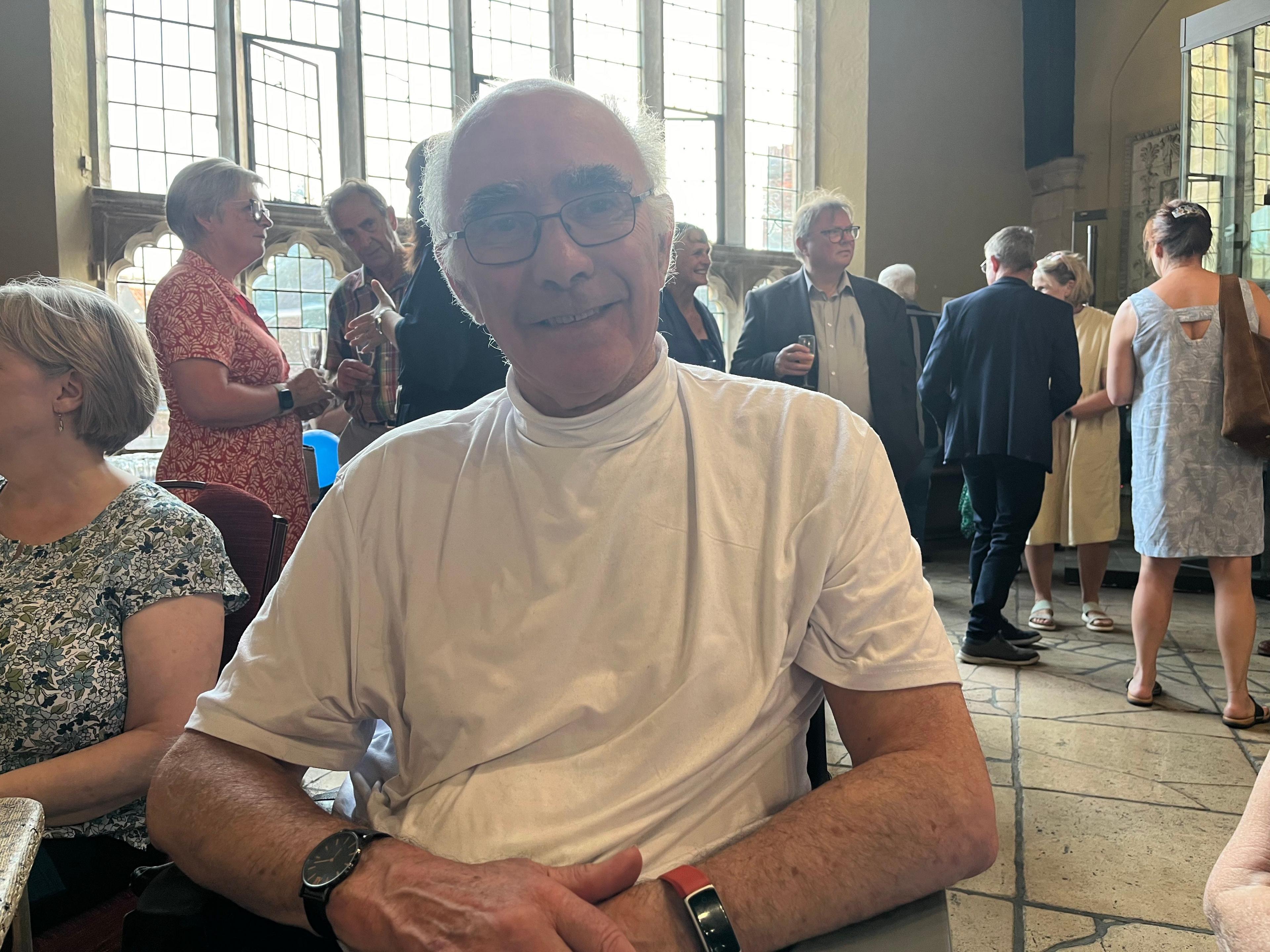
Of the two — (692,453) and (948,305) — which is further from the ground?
(948,305)

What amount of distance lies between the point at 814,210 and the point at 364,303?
180cm

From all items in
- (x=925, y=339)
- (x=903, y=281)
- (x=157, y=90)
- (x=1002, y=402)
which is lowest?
(x=1002, y=402)

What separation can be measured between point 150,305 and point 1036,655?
12.0 feet

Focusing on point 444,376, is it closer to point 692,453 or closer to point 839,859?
point 692,453

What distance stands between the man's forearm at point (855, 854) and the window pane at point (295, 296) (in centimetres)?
705

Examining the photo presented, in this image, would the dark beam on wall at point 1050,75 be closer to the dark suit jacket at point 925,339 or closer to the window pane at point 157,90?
the dark suit jacket at point 925,339

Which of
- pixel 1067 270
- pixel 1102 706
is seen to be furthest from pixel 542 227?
pixel 1067 270

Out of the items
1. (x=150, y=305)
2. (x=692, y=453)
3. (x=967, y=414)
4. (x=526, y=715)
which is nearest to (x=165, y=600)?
(x=526, y=715)

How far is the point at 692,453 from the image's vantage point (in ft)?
4.13

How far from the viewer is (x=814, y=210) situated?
3846mm

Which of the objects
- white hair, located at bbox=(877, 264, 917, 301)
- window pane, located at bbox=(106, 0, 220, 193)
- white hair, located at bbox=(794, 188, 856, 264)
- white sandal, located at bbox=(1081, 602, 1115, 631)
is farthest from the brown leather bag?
window pane, located at bbox=(106, 0, 220, 193)

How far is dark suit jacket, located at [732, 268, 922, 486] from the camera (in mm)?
3918

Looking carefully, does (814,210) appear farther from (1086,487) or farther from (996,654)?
(1086,487)

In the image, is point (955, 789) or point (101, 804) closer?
point (955, 789)
